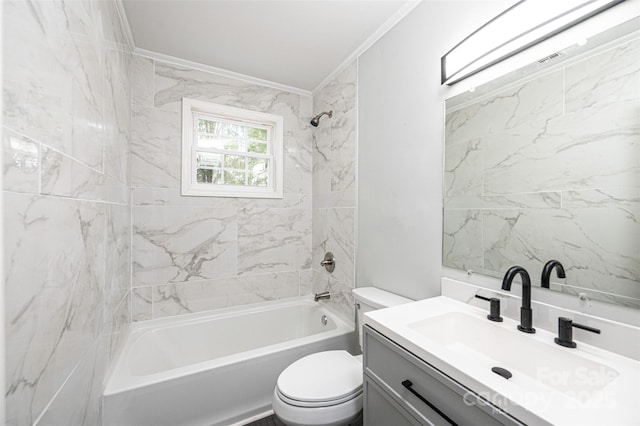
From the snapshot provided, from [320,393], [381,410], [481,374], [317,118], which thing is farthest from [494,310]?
[317,118]

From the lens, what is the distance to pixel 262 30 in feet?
5.59

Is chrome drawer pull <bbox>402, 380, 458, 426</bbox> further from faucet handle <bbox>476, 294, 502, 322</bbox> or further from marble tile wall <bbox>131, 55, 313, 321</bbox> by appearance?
marble tile wall <bbox>131, 55, 313, 321</bbox>

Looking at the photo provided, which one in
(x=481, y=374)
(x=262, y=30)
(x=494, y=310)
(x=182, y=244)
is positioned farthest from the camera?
A: (x=182, y=244)

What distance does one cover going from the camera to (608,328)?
79 cm

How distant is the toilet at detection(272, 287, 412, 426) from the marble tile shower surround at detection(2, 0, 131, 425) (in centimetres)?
76

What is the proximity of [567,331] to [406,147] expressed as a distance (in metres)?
1.09

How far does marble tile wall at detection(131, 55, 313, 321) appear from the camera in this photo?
6.42 ft

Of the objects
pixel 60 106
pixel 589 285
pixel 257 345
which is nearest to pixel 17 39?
pixel 60 106

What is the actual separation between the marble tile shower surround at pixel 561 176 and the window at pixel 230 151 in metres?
1.68

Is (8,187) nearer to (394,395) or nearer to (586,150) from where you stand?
(394,395)

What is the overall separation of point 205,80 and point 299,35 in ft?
3.02

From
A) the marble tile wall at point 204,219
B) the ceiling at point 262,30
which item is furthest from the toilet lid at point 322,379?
the ceiling at point 262,30

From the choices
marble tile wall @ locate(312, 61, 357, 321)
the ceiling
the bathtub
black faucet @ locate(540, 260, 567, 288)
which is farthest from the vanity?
the ceiling

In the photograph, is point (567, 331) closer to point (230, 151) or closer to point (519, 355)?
point (519, 355)
